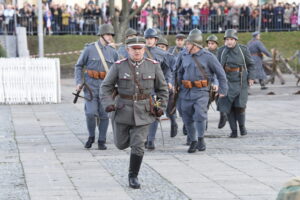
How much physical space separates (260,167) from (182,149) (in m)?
2.03

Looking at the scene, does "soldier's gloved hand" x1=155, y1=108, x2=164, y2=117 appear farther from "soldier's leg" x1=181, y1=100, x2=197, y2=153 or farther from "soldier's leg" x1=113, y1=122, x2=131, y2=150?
"soldier's leg" x1=181, y1=100, x2=197, y2=153

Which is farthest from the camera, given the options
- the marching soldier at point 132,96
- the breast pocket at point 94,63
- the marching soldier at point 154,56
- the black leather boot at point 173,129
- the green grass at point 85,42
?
the green grass at point 85,42

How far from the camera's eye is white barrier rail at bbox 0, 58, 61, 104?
64.2 ft

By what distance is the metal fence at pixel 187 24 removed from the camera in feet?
117

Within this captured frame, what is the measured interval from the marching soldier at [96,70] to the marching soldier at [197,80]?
1.09 m

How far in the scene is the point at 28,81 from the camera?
64.8ft

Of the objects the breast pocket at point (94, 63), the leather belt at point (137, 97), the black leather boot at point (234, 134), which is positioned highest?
the breast pocket at point (94, 63)

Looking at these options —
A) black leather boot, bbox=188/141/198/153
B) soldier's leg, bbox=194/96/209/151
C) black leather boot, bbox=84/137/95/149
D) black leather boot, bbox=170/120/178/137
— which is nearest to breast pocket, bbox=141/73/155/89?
soldier's leg, bbox=194/96/209/151

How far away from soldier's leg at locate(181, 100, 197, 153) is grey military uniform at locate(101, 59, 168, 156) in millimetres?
2272

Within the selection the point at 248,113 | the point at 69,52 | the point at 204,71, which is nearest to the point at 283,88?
the point at 248,113

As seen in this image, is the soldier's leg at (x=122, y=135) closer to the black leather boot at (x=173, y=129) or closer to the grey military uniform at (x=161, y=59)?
the grey military uniform at (x=161, y=59)

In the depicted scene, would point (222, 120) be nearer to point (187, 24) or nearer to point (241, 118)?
point (241, 118)

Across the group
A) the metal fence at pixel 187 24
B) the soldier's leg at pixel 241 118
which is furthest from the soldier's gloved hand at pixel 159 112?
the metal fence at pixel 187 24

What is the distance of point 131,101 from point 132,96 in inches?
2.1
